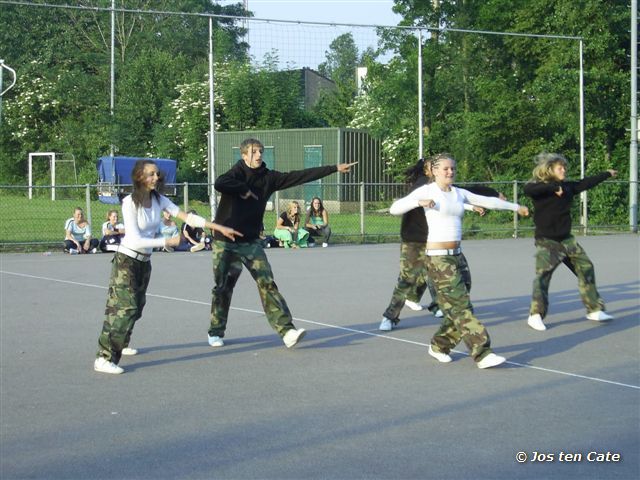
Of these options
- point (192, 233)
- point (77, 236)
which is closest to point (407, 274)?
point (192, 233)

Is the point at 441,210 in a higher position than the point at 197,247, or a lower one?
higher

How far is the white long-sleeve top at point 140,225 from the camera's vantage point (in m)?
8.38

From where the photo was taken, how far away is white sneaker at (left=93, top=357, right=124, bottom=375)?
Result: 27.5 ft

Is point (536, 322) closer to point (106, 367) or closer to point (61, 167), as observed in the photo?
point (106, 367)

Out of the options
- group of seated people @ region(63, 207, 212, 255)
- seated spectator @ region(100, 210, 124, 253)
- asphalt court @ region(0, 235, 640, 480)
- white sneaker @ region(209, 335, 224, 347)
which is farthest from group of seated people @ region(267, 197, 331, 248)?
white sneaker @ region(209, 335, 224, 347)

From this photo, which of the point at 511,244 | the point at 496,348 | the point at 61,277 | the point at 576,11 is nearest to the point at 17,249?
the point at 61,277

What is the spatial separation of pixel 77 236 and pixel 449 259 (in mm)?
14825

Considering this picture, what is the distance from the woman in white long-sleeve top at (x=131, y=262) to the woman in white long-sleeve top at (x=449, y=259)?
1900 millimetres

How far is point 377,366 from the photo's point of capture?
8695mm

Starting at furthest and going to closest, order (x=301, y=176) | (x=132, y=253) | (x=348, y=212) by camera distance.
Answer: (x=348, y=212) → (x=301, y=176) → (x=132, y=253)

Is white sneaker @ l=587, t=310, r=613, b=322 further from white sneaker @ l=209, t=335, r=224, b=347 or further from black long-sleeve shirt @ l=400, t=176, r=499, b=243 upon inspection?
white sneaker @ l=209, t=335, r=224, b=347

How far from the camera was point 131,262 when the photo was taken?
849 centimetres

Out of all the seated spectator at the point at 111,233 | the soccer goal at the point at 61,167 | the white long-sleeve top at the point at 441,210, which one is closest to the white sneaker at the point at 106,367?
the white long-sleeve top at the point at 441,210

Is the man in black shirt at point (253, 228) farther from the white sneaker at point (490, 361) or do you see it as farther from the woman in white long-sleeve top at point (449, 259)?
the white sneaker at point (490, 361)
